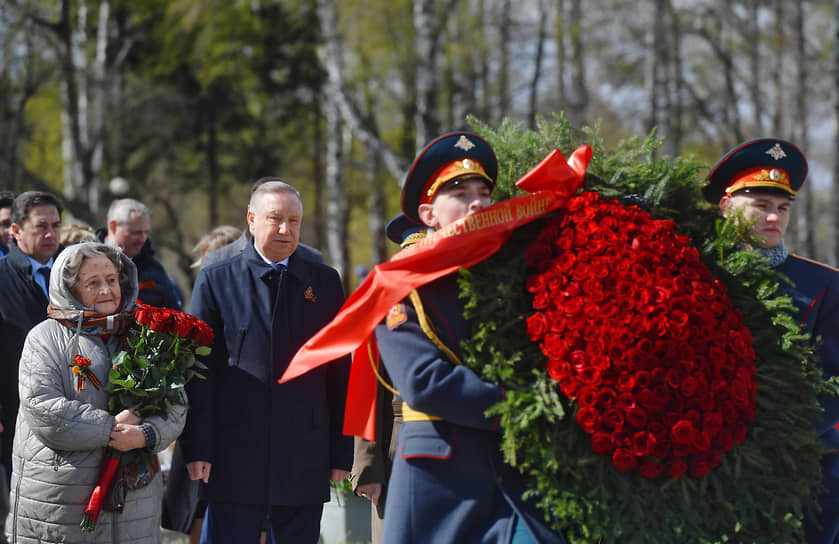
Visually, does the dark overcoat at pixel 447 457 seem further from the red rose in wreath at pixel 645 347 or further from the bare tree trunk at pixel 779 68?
the bare tree trunk at pixel 779 68

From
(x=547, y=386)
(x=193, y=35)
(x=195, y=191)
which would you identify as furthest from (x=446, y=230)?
(x=195, y=191)

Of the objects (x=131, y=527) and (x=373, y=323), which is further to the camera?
(x=131, y=527)

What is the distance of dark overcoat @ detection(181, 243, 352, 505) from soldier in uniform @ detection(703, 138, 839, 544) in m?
2.06

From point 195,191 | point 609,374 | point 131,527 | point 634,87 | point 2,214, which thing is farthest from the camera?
point 195,191

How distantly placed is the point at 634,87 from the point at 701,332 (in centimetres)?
2392

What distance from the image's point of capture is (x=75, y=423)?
3.99m

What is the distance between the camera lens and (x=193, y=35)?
90.3ft

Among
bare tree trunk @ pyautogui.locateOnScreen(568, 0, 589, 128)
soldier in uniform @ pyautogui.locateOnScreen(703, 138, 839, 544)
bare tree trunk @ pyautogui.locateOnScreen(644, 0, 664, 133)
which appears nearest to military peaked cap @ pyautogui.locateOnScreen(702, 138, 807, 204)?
soldier in uniform @ pyautogui.locateOnScreen(703, 138, 839, 544)

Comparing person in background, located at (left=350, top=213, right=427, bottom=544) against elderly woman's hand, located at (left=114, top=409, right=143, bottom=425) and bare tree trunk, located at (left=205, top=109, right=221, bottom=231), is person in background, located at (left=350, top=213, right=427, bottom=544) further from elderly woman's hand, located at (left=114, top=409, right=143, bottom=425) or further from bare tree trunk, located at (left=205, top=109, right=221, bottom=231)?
bare tree trunk, located at (left=205, top=109, right=221, bottom=231)

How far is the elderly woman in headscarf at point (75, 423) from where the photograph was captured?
4027 mm

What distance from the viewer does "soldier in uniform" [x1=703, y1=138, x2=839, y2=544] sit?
402 cm

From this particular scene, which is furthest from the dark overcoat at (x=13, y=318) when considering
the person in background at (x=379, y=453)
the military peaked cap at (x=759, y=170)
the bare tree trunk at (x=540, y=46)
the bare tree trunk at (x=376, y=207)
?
the bare tree trunk at (x=376, y=207)

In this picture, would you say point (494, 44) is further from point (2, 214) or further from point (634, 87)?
point (2, 214)

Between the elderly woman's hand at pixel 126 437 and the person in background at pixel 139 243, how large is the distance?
2.36m
